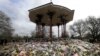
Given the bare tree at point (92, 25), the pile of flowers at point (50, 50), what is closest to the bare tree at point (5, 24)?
the bare tree at point (92, 25)

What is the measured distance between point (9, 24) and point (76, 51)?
26.4 m

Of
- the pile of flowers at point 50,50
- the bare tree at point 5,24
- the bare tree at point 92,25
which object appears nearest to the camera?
the pile of flowers at point 50,50

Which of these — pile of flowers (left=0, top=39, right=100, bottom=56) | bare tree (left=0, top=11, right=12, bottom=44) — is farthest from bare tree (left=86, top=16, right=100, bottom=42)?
pile of flowers (left=0, top=39, right=100, bottom=56)

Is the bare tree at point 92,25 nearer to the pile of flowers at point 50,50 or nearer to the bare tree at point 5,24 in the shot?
the bare tree at point 5,24

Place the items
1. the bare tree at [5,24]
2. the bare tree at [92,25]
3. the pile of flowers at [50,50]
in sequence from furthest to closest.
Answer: the bare tree at [92,25], the bare tree at [5,24], the pile of flowers at [50,50]

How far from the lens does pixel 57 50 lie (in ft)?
47.3

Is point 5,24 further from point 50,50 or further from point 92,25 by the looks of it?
point 50,50

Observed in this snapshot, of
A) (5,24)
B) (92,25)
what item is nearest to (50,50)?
(5,24)

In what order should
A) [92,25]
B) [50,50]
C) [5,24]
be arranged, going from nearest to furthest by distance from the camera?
1. [50,50]
2. [5,24]
3. [92,25]

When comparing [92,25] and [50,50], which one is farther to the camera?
[92,25]

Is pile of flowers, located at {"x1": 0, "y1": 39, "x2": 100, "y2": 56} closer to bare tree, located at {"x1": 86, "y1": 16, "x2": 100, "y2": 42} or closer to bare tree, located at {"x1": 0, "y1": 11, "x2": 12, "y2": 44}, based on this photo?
bare tree, located at {"x1": 0, "y1": 11, "x2": 12, "y2": 44}

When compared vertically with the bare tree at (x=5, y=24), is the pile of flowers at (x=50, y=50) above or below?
below

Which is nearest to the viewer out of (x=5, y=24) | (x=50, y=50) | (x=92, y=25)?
(x=50, y=50)

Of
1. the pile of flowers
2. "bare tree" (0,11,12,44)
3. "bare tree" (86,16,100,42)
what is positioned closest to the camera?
the pile of flowers
